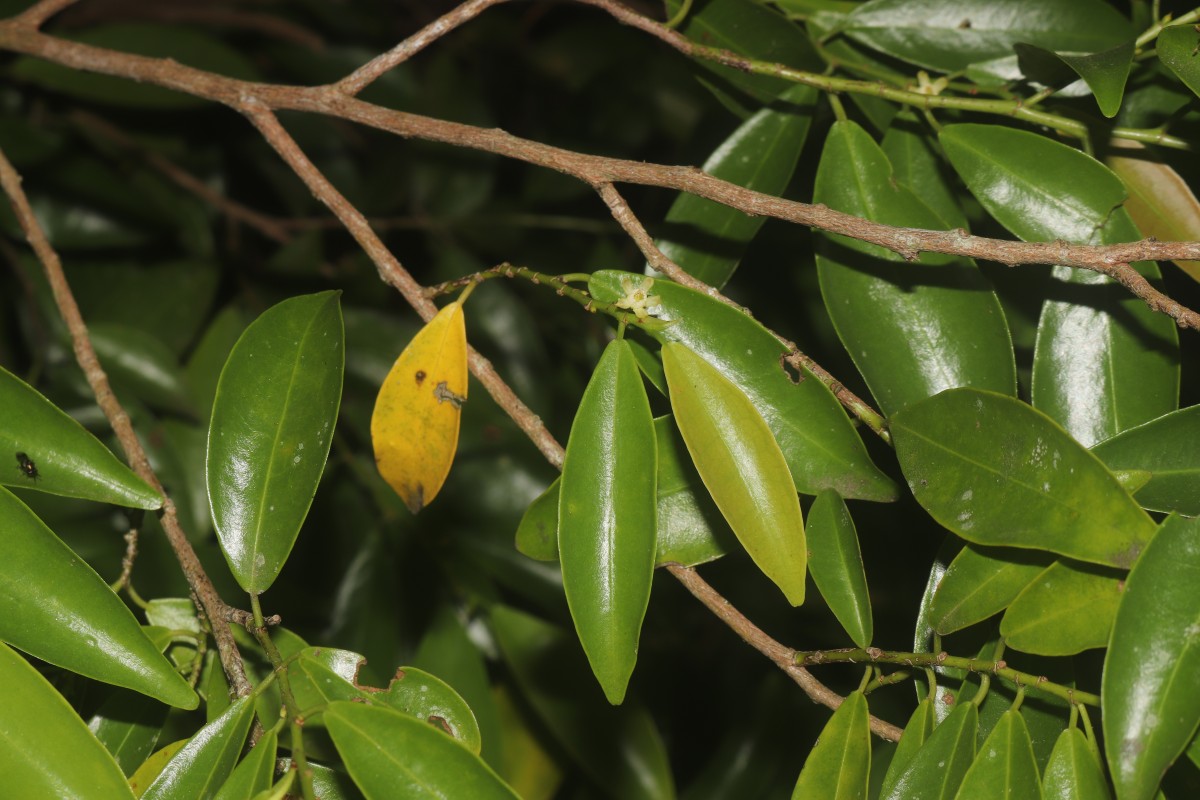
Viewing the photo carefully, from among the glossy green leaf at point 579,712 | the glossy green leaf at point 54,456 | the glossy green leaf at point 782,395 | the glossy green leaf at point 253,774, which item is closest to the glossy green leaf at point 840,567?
the glossy green leaf at point 782,395

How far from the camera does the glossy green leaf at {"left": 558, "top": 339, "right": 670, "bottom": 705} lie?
66 centimetres

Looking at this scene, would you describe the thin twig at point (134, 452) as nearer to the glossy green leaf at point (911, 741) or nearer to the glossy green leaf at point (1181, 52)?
the glossy green leaf at point (911, 741)

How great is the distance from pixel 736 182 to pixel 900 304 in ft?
0.72

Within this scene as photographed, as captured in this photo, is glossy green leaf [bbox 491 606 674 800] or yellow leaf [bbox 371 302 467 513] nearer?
yellow leaf [bbox 371 302 467 513]

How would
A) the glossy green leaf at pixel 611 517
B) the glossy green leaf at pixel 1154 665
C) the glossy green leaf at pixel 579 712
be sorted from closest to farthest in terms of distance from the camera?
the glossy green leaf at pixel 1154 665 < the glossy green leaf at pixel 611 517 < the glossy green leaf at pixel 579 712

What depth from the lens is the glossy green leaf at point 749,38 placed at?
0.91 meters

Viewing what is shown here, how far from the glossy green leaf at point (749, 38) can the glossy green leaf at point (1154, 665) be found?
1.76 feet

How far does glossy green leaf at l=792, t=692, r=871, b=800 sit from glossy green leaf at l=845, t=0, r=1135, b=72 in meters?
0.62

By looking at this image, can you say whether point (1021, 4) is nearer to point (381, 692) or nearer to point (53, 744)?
point (381, 692)

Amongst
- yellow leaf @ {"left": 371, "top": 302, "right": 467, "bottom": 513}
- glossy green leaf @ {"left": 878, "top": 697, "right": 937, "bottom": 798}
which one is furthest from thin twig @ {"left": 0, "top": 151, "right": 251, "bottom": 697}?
glossy green leaf @ {"left": 878, "top": 697, "right": 937, "bottom": 798}

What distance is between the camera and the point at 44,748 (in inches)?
23.5

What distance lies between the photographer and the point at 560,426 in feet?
5.38

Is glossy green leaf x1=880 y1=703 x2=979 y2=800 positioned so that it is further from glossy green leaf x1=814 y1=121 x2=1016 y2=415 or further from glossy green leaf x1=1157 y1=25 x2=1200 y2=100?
glossy green leaf x1=1157 y1=25 x2=1200 y2=100

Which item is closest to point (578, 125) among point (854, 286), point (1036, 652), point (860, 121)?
point (860, 121)
